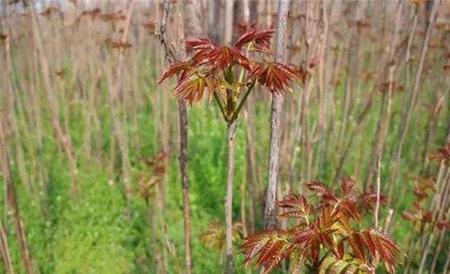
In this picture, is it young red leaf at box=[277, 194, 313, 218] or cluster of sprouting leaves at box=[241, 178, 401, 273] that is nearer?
cluster of sprouting leaves at box=[241, 178, 401, 273]

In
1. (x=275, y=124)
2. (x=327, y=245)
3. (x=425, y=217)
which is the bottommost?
(x=425, y=217)

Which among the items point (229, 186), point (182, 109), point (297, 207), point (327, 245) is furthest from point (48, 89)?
point (327, 245)

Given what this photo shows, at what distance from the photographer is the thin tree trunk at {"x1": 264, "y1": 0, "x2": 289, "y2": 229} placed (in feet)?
3.67

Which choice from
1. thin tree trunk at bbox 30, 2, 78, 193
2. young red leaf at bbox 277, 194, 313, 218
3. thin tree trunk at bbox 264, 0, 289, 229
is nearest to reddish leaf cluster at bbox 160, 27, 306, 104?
thin tree trunk at bbox 264, 0, 289, 229

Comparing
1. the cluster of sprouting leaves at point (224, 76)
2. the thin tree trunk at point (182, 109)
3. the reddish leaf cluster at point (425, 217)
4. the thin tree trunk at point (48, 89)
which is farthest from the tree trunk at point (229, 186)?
the thin tree trunk at point (48, 89)

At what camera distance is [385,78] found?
3203mm

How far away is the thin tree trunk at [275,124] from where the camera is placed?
1.12m

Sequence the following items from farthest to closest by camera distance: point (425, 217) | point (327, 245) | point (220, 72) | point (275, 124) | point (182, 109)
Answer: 1. point (425, 217)
2. point (182, 109)
3. point (275, 124)
4. point (220, 72)
5. point (327, 245)

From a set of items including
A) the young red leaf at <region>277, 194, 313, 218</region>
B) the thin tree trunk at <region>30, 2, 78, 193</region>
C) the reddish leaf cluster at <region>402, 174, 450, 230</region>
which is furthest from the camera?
the thin tree trunk at <region>30, 2, 78, 193</region>

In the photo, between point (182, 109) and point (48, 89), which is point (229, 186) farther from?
point (48, 89)

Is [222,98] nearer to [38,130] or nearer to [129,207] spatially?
[129,207]

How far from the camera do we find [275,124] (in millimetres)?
1139

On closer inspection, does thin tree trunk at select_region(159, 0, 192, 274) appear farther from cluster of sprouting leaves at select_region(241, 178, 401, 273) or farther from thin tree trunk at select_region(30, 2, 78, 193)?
thin tree trunk at select_region(30, 2, 78, 193)

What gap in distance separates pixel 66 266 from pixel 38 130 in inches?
49.0
